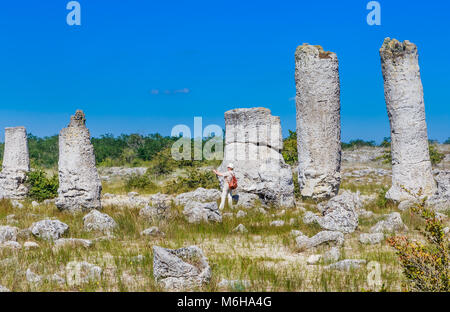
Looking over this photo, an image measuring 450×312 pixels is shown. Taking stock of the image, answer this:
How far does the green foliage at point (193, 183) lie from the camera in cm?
1802

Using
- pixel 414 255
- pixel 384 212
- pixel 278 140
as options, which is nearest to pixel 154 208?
pixel 278 140

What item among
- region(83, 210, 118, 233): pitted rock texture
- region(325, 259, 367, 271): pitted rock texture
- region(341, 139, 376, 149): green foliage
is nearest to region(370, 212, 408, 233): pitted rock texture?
region(325, 259, 367, 271): pitted rock texture

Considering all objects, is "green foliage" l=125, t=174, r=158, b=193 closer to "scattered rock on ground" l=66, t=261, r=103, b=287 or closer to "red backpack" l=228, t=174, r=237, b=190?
"red backpack" l=228, t=174, r=237, b=190

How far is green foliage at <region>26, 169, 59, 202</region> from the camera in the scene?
50.7 ft

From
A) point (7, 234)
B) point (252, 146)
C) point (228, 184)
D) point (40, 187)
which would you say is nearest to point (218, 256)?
point (7, 234)

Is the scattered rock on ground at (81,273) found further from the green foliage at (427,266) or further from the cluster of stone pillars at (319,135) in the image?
the cluster of stone pillars at (319,135)

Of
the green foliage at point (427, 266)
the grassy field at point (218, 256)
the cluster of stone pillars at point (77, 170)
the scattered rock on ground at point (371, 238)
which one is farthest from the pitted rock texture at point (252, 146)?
the green foliage at point (427, 266)

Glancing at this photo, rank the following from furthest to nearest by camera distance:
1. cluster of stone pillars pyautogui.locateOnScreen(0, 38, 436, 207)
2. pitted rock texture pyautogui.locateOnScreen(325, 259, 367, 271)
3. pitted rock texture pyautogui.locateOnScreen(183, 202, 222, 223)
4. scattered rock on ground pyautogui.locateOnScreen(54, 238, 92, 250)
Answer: cluster of stone pillars pyautogui.locateOnScreen(0, 38, 436, 207) → pitted rock texture pyautogui.locateOnScreen(183, 202, 222, 223) → scattered rock on ground pyautogui.locateOnScreen(54, 238, 92, 250) → pitted rock texture pyautogui.locateOnScreen(325, 259, 367, 271)

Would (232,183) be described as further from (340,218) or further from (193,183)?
(193,183)

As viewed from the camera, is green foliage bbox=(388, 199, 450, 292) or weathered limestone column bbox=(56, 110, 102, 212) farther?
weathered limestone column bbox=(56, 110, 102, 212)

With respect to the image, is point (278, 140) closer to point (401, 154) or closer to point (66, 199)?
point (401, 154)

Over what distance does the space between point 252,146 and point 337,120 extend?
2.46m

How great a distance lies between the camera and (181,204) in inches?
526

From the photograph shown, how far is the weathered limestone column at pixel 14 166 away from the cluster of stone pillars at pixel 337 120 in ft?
28.7
